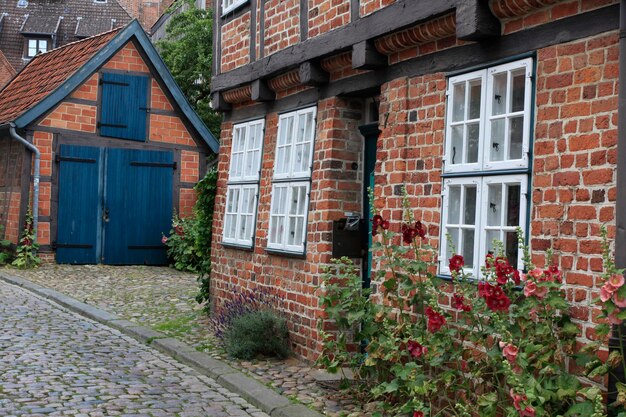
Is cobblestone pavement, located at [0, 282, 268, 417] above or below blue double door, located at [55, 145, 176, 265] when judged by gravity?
below

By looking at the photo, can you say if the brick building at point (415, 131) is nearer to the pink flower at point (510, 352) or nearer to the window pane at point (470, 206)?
the window pane at point (470, 206)

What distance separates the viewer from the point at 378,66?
6941 mm

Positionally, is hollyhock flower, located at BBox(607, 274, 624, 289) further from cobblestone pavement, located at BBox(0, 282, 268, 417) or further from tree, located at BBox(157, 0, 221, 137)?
tree, located at BBox(157, 0, 221, 137)

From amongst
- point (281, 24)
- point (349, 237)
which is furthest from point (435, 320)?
point (281, 24)

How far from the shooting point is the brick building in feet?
16.0

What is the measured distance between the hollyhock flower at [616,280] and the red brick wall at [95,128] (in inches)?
551

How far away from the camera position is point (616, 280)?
4117 millimetres

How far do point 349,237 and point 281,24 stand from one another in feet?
7.48

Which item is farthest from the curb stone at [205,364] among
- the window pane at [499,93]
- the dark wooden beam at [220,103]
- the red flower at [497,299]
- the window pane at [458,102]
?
the dark wooden beam at [220,103]

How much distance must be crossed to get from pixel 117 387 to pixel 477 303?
3.13m

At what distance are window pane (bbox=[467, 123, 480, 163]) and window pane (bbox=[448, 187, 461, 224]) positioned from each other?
24 centimetres

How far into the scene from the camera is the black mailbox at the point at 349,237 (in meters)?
7.58

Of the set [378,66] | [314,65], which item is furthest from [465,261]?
[314,65]

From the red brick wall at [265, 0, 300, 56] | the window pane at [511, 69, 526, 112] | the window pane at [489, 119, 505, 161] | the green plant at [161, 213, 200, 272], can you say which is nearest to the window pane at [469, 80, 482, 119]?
the window pane at [489, 119, 505, 161]
